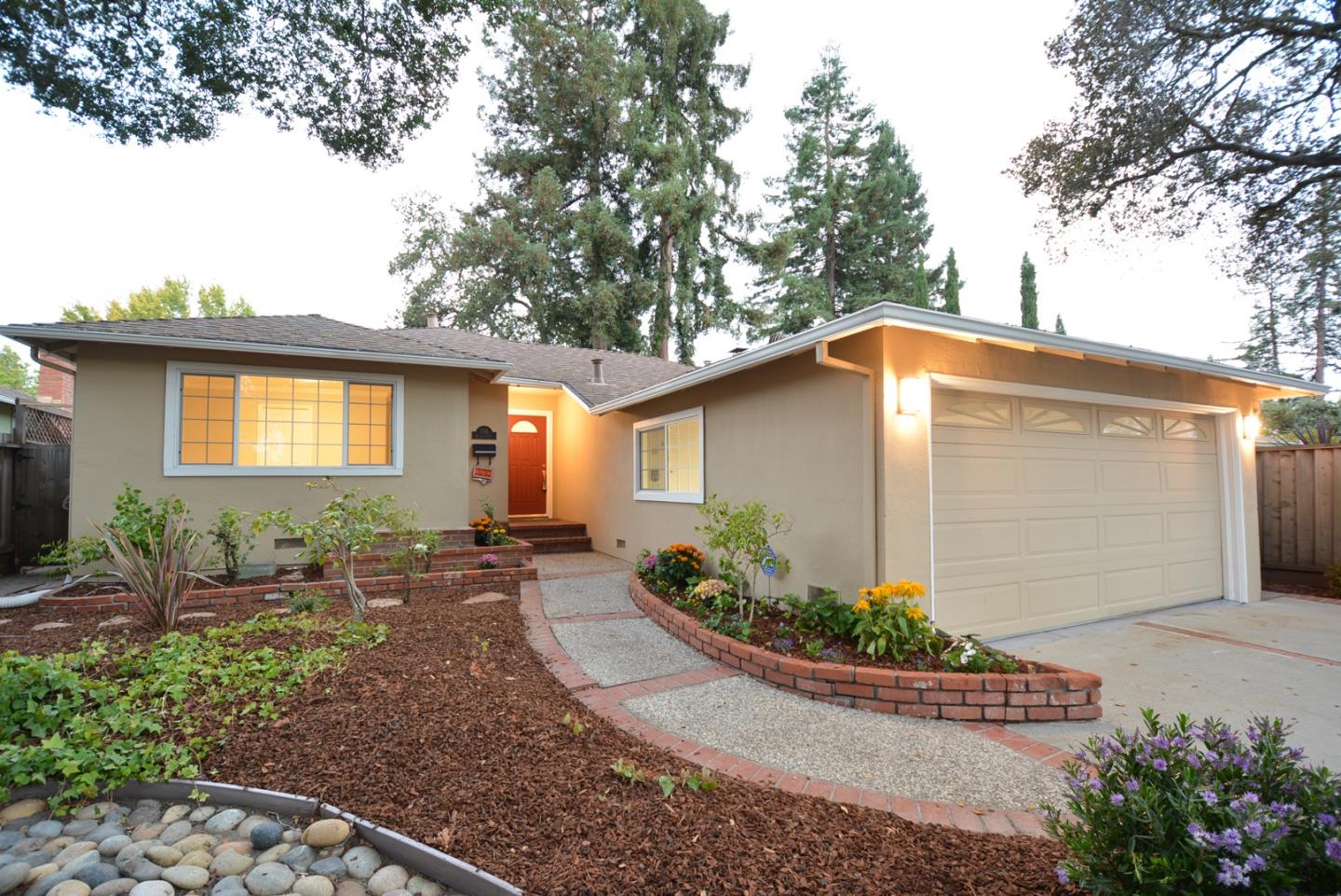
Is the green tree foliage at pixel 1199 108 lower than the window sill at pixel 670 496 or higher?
higher

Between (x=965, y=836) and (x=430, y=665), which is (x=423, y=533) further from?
(x=965, y=836)

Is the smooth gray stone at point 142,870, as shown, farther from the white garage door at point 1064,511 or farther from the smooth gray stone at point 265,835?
the white garage door at point 1064,511

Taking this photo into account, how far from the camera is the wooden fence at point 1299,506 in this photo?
6996mm

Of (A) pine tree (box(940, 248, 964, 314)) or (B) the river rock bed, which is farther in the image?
(A) pine tree (box(940, 248, 964, 314))

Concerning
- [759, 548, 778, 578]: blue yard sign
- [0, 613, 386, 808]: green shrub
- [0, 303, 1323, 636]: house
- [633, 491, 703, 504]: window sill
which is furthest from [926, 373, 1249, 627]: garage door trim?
[0, 613, 386, 808]: green shrub

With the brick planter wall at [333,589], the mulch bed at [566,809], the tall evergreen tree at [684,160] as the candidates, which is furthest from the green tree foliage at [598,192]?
the mulch bed at [566,809]

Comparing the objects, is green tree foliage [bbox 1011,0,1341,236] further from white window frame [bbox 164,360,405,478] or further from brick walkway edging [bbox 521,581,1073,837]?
white window frame [bbox 164,360,405,478]

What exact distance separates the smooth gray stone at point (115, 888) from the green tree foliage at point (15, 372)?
45.8 metres

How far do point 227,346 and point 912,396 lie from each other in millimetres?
7257

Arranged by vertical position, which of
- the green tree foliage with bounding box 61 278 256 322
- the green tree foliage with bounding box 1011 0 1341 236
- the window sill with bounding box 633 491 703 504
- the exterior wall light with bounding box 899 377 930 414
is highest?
the green tree foliage with bounding box 61 278 256 322

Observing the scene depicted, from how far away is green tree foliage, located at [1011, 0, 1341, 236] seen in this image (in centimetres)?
816

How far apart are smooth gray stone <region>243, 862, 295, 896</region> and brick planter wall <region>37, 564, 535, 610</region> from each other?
412 centimetres

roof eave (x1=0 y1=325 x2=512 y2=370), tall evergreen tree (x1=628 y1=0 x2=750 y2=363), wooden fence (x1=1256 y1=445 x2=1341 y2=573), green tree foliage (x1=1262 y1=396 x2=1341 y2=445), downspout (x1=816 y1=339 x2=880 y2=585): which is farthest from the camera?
tall evergreen tree (x1=628 y1=0 x2=750 y2=363)

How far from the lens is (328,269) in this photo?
2217 cm
